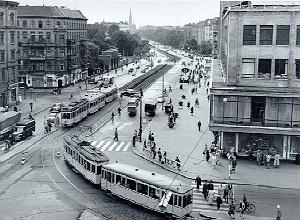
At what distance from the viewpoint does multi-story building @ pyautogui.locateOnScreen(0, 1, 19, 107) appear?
81.4 meters

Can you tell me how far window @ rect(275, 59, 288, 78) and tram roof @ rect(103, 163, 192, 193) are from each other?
63.2 feet

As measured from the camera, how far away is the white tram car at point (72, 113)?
63.5 metres

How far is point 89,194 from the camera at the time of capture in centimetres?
3788

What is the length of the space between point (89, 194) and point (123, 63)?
473 feet

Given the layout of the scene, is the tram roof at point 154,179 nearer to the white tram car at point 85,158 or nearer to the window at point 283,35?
the white tram car at point 85,158

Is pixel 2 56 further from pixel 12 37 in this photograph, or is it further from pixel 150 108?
pixel 150 108

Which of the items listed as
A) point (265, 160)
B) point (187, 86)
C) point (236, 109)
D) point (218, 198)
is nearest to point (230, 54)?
point (236, 109)

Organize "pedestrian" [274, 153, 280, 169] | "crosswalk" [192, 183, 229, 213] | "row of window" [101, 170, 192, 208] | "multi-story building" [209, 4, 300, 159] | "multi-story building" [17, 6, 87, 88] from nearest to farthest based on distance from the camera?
"row of window" [101, 170, 192, 208] → "crosswalk" [192, 183, 229, 213] → "pedestrian" [274, 153, 280, 169] → "multi-story building" [209, 4, 300, 159] → "multi-story building" [17, 6, 87, 88]

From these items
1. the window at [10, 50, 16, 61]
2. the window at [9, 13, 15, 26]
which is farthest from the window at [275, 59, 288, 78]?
the window at [9, 13, 15, 26]

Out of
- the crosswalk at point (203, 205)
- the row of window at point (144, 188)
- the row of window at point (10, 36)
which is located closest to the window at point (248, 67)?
→ the crosswalk at point (203, 205)

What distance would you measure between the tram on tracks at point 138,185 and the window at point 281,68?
62.4 ft

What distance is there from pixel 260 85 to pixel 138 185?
19.5 meters

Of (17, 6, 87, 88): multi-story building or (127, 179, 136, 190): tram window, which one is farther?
(17, 6, 87, 88): multi-story building

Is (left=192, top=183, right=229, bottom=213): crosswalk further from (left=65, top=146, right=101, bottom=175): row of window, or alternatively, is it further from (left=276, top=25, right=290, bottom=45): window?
(left=276, top=25, right=290, bottom=45): window
